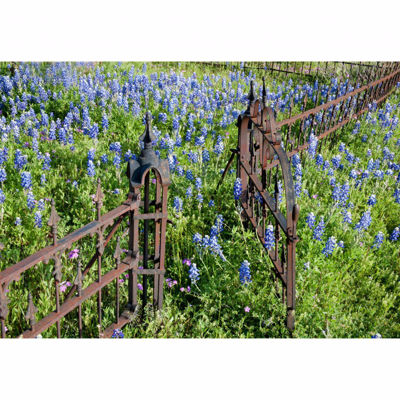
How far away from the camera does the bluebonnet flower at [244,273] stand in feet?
10.6

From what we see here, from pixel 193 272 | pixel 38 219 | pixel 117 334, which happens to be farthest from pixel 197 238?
pixel 38 219

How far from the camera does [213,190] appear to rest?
4605 mm

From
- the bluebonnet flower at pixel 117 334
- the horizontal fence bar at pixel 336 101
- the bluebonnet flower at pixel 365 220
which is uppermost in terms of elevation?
the horizontal fence bar at pixel 336 101

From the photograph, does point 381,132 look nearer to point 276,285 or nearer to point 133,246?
point 276,285

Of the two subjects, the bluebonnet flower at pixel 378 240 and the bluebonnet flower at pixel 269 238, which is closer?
the bluebonnet flower at pixel 269 238

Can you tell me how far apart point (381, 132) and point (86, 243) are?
4.75 metres

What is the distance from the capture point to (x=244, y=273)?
3246 millimetres

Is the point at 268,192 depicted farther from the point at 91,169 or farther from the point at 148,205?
the point at 91,169

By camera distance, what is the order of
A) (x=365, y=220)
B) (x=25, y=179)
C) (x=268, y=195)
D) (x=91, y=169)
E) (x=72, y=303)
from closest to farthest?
(x=72, y=303) < (x=268, y=195) < (x=365, y=220) < (x=25, y=179) < (x=91, y=169)

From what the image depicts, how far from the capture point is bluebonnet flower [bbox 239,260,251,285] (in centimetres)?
322

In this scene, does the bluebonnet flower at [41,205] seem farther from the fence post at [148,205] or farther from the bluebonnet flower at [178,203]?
the fence post at [148,205]

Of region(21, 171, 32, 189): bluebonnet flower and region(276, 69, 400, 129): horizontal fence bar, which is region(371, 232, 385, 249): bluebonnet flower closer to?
region(276, 69, 400, 129): horizontal fence bar

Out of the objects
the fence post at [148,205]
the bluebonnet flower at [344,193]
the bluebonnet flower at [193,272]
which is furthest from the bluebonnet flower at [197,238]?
the bluebonnet flower at [344,193]

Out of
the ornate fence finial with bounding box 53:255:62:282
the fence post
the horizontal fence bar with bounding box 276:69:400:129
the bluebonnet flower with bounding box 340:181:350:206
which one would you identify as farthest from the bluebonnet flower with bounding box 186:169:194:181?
the ornate fence finial with bounding box 53:255:62:282
